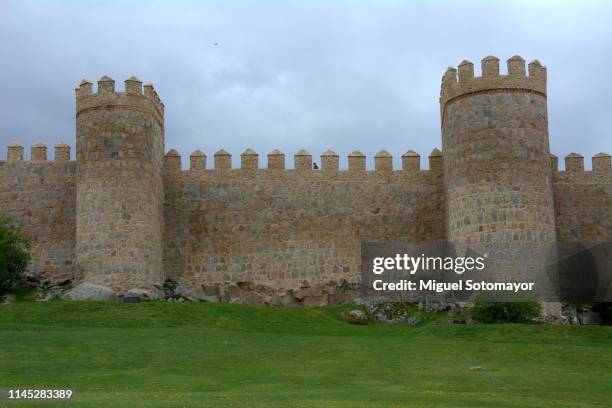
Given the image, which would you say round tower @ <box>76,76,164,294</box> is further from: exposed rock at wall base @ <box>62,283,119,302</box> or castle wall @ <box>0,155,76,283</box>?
castle wall @ <box>0,155,76,283</box>

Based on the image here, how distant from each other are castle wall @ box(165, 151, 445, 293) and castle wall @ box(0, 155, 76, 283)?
3.32 metres

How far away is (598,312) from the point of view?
101 feet

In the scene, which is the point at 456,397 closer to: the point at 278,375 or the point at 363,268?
the point at 278,375

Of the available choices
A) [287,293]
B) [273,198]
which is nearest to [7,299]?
[287,293]

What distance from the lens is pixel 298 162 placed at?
34.2m

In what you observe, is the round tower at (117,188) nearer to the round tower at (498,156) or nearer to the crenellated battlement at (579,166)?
the round tower at (498,156)

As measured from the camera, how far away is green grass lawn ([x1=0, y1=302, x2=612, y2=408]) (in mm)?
16172

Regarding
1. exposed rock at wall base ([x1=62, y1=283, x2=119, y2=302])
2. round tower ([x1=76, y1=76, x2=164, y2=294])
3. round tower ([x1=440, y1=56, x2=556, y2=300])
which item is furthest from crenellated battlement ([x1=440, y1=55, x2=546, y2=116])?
exposed rock at wall base ([x1=62, y1=283, x2=119, y2=302])

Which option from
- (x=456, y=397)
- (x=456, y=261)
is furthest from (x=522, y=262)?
(x=456, y=397)

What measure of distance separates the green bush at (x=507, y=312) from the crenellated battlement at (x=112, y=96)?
1262 cm

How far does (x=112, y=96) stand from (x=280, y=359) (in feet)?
44.8

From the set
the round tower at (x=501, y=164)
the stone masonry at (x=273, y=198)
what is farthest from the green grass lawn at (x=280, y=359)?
the round tower at (x=501, y=164)

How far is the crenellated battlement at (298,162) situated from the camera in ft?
112

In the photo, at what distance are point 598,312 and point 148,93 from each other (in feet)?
52.5
